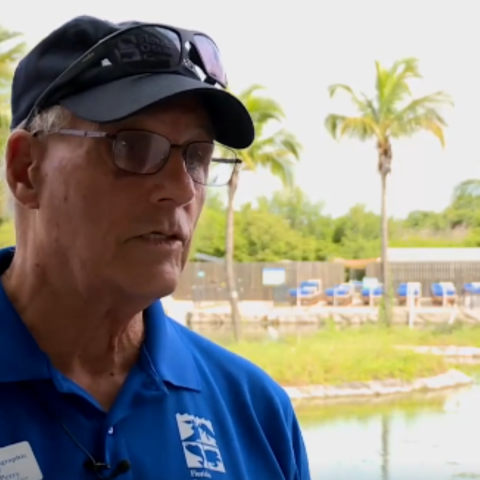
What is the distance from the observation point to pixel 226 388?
1.04 metres

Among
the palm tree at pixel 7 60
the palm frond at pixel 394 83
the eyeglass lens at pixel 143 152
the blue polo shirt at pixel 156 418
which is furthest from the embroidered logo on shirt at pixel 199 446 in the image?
the palm frond at pixel 394 83

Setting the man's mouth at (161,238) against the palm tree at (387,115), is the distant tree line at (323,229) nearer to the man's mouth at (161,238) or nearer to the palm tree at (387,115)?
the palm tree at (387,115)

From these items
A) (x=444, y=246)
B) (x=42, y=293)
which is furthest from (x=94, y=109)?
(x=444, y=246)

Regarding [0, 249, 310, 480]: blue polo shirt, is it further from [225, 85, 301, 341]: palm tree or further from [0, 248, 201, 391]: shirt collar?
[225, 85, 301, 341]: palm tree

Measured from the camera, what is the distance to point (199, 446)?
36.9 inches

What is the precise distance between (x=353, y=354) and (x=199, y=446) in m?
2.12

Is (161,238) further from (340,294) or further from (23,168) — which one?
(340,294)

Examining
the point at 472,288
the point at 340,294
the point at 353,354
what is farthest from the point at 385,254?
the point at 353,354

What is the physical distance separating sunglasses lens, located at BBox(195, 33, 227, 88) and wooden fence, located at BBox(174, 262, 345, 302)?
166 cm

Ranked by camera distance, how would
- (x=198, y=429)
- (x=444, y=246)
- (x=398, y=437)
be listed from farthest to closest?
(x=398, y=437) < (x=444, y=246) < (x=198, y=429)

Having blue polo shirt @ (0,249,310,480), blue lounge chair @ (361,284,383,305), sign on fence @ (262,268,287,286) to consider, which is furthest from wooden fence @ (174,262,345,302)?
blue polo shirt @ (0,249,310,480)

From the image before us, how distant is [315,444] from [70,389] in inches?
76.6

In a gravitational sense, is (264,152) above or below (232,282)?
above

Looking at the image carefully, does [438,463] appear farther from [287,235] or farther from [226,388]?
[226,388]
